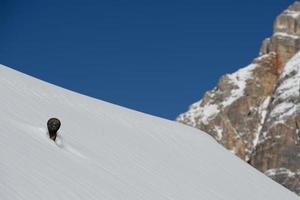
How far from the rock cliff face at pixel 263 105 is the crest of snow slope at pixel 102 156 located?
94567 millimetres

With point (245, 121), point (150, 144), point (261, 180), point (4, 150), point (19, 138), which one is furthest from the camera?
point (245, 121)

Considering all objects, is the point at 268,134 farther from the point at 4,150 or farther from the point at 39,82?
the point at 4,150

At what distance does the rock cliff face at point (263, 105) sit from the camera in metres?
116

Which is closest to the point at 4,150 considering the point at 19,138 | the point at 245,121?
the point at 19,138

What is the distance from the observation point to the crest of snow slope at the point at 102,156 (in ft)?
34.6

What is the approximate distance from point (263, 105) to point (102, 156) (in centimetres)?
12761

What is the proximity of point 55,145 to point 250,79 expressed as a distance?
13084 cm

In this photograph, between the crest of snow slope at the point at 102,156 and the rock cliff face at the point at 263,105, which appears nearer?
Result: the crest of snow slope at the point at 102,156

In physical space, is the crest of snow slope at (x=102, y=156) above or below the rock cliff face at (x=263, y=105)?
below

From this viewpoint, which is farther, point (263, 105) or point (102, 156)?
point (263, 105)

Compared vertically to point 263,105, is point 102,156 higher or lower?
lower

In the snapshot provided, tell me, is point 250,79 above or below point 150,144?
above

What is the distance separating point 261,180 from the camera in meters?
21.1

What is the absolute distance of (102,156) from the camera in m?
14.2
